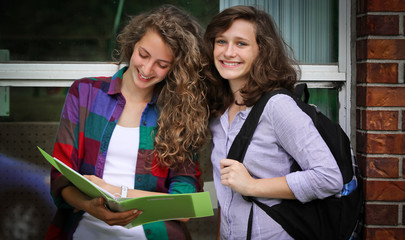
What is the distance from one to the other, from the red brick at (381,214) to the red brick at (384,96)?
19.2 inches

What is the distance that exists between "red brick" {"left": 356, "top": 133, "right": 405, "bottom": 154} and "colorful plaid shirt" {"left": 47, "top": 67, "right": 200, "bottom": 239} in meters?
0.87

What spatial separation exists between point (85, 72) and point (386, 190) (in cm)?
165

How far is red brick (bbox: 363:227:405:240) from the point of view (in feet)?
6.84

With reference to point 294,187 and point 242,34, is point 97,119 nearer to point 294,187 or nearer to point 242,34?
point 242,34

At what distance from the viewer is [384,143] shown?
2062 mm

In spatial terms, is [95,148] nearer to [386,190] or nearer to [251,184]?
[251,184]

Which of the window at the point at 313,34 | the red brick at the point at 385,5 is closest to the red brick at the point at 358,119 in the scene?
the window at the point at 313,34

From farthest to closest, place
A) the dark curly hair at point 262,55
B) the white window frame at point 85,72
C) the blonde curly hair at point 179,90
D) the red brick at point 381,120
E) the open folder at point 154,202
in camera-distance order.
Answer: the white window frame at point 85,72 → the red brick at point 381,120 → the blonde curly hair at point 179,90 → the dark curly hair at point 262,55 → the open folder at point 154,202

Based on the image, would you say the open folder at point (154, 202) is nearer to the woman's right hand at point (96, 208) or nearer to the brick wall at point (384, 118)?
the woman's right hand at point (96, 208)

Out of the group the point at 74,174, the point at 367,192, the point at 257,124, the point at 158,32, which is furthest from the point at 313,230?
the point at 158,32

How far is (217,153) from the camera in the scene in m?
1.85

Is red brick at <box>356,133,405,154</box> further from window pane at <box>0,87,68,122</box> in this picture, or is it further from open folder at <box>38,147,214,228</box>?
window pane at <box>0,87,68,122</box>

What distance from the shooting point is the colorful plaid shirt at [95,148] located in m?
1.84

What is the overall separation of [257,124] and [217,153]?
254mm
